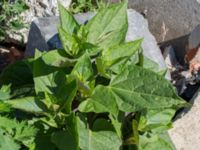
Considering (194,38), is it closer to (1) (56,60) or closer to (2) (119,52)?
(2) (119,52)

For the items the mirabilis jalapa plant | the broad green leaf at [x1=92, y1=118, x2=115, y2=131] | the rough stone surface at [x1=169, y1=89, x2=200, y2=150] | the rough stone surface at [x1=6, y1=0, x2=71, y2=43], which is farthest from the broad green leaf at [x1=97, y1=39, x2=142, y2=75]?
the rough stone surface at [x1=6, y1=0, x2=71, y2=43]

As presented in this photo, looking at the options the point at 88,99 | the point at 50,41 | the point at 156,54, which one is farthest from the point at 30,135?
the point at 156,54

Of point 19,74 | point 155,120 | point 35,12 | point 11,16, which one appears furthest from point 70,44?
point 35,12

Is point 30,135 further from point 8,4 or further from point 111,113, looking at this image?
point 8,4

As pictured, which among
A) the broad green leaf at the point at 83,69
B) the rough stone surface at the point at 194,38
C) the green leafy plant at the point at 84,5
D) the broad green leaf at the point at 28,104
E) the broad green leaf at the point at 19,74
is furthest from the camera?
the green leafy plant at the point at 84,5

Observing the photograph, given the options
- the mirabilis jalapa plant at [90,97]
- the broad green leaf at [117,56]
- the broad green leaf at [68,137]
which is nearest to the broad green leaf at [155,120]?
the mirabilis jalapa plant at [90,97]

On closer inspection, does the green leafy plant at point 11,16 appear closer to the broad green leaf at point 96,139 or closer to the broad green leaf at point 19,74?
the broad green leaf at point 19,74

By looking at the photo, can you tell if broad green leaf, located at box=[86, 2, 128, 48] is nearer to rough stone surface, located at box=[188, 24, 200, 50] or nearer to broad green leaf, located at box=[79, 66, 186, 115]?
broad green leaf, located at box=[79, 66, 186, 115]
